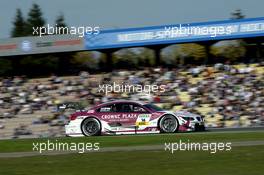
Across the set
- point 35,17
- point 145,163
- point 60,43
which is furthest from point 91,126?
point 35,17

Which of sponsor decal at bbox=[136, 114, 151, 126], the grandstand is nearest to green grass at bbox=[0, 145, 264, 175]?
sponsor decal at bbox=[136, 114, 151, 126]

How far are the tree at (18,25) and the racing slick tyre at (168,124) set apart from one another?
7869cm

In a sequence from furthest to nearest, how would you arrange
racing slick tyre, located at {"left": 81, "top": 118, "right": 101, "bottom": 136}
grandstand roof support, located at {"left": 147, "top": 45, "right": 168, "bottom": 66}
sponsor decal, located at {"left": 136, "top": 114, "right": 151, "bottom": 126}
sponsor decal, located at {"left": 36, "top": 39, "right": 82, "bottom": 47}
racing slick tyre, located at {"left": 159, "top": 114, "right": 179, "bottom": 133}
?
1. sponsor decal, located at {"left": 36, "top": 39, "right": 82, "bottom": 47}
2. grandstand roof support, located at {"left": 147, "top": 45, "right": 168, "bottom": 66}
3. racing slick tyre, located at {"left": 81, "top": 118, "right": 101, "bottom": 136}
4. sponsor decal, located at {"left": 136, "top": 114, "right": 151, "bottom": 126}
5. racing slick tyre, located at {"left": 159, "top": 114, "right": 179, "bottom": 133}

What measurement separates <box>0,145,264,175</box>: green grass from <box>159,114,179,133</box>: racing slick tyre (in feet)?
23.7

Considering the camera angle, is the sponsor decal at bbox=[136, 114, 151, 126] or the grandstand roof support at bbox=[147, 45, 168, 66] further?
the grandstand roof support at bbox=[147, 45, 168, 66]

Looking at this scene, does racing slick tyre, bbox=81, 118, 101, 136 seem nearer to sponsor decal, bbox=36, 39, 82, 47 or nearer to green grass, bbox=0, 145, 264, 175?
green grass, bbox=0, 145, 264, 175

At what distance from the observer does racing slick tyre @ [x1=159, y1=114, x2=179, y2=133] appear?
21.0 m

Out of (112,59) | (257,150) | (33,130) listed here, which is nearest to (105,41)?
(112,59)

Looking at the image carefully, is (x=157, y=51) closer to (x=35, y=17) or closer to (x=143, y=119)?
(x=143, y=119)

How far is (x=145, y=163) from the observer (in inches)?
458

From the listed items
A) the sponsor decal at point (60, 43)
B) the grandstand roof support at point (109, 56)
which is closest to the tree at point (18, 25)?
the sponsor decal at point (60, 43)

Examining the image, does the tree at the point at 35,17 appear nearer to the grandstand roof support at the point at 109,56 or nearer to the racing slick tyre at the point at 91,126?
the grandstand roof support at the point at 109,56

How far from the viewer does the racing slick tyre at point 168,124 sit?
21002 mm

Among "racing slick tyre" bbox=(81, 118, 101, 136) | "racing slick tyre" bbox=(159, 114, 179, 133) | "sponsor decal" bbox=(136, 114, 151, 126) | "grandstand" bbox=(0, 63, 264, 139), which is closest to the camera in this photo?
"racing slick tyre" bbox=(159, 114, 179, 133)
